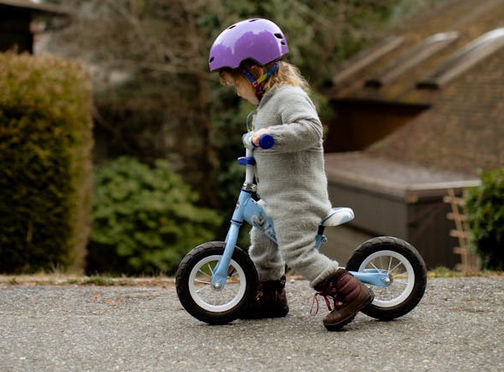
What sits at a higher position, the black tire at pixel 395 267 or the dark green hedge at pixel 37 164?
the dark green hedge at pixel 37 164

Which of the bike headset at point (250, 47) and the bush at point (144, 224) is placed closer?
the bike headset at point (250, 47)

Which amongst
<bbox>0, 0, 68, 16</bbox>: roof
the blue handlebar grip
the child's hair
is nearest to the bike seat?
the blue handlebar grip

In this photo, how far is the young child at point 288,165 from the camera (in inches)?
151

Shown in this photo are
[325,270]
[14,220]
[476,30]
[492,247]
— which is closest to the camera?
[325,270]

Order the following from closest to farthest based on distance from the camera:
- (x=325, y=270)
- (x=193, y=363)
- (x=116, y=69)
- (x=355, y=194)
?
(x=193, y=363) < (x=325, y=270) < (x=355, y=194) < (x=116, y=69)

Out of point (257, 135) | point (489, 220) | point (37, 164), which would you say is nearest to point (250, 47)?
point (257, 135)

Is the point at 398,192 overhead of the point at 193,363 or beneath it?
overhead

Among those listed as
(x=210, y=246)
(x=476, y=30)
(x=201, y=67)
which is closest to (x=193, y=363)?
(x=210, y=246)

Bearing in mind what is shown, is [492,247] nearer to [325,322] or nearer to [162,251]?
[325,322]

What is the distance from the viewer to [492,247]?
6.61m

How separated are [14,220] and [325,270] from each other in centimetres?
439

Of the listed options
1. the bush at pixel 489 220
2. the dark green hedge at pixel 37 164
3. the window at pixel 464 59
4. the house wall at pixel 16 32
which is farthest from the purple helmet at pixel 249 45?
the window at pixel 464 59

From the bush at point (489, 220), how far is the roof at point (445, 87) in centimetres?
864

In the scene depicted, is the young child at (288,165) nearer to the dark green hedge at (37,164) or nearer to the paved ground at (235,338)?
the paved ground at (235,338)
